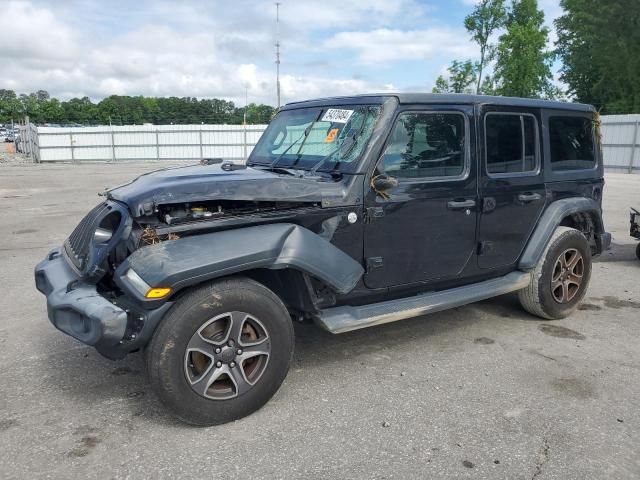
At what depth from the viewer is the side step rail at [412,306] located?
3543 mm

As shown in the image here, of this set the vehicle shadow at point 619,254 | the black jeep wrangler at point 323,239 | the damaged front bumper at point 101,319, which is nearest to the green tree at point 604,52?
the vehicle shadow at point 619,254

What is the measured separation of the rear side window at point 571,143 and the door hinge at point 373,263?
209cm

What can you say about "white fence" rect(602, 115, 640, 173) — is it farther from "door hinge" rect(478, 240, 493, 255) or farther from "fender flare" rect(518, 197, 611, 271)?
"door hinge" rect(478, 240, 493, 255)

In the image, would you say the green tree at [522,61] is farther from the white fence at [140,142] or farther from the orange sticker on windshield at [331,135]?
the orange sticker on windshield at [331,135]

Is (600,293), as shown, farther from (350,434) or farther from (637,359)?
(350,434)

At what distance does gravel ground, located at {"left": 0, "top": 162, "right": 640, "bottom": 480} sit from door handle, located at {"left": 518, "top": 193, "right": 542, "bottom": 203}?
3.75 feet

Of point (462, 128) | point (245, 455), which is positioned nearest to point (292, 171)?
point (462, 128)

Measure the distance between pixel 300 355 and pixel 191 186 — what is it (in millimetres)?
1684

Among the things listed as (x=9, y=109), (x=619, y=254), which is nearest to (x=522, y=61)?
(x=619, y=254)

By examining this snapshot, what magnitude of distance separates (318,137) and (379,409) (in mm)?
2010

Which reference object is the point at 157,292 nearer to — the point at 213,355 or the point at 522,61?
the point at 213,355

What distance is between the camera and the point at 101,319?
284cm

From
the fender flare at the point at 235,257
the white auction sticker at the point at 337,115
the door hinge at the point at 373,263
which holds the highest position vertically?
the white auction sticker at the point at 337,115

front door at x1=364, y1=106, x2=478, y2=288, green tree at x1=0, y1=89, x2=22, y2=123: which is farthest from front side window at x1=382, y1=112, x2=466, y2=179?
green tree at x1=0, y1=89, x2=22, y2=123
